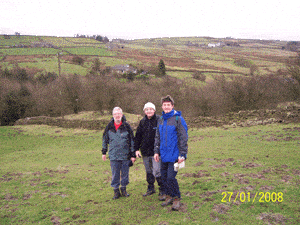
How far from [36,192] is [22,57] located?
8673 centimetres

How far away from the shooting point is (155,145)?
17.3 ft

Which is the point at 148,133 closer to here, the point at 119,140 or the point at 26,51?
the point at 119,140

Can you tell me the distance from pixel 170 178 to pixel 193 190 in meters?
1.66

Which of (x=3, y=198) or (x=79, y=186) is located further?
(x=79, y=186)

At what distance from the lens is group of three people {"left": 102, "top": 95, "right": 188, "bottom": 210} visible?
4.92 m

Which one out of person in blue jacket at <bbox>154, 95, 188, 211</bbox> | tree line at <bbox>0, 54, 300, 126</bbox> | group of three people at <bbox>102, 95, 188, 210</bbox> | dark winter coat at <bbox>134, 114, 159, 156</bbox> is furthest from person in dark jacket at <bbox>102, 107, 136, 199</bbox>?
tree line at <bbox>0, 54, 300, 126</bbox>

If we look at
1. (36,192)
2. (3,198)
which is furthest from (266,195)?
(3,198)

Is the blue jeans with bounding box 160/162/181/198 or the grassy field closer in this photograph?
the grassy field

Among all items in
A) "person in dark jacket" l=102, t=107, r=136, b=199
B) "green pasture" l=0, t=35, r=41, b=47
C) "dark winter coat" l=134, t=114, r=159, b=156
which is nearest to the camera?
"dark winter coat" l=134, t=114, r=159, b=156

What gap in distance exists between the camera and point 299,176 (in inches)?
252

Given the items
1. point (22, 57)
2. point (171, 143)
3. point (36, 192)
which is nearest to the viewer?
point (171, 143)

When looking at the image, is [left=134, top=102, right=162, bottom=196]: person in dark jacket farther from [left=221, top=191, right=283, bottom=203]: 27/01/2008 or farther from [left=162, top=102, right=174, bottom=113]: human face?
[left=221, top=191, right=283, bottom=203]: 27/01/2008

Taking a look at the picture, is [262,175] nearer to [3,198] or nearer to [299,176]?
[299,176]

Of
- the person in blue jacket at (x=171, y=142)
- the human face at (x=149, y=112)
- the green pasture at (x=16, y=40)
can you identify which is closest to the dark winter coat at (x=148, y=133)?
the human face at (x=149, y=112)
